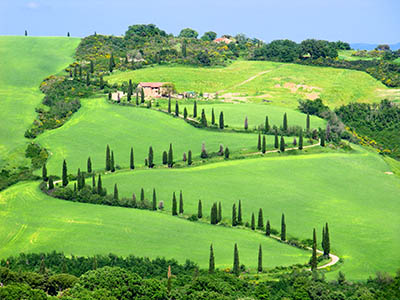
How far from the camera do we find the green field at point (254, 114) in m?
157

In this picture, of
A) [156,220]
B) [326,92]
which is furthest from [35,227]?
[326,92]

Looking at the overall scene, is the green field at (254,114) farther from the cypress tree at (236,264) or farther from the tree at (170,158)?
the cypress tree at (236,264)

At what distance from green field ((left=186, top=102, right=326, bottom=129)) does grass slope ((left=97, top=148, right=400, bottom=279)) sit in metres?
19.0

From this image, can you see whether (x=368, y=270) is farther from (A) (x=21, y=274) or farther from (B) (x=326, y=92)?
(B) (x=326, y=92)

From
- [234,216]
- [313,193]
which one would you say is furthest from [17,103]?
[234,216]

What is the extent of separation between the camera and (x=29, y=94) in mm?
178500

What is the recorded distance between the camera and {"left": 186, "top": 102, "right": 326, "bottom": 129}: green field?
157 meters

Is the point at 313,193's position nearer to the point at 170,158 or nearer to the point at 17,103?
the point at 170,158

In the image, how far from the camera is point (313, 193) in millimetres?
121875

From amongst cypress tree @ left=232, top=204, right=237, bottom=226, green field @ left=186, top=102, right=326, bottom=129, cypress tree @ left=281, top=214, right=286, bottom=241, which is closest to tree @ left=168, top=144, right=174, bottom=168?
green field @ left=186, top=102, right=326, bottom=129

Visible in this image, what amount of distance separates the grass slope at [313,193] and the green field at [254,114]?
19.0m

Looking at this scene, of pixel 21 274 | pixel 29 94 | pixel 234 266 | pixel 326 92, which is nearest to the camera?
pixel 21 274

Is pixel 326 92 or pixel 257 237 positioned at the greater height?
pixel 326 92

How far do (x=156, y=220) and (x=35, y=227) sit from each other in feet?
51.0
